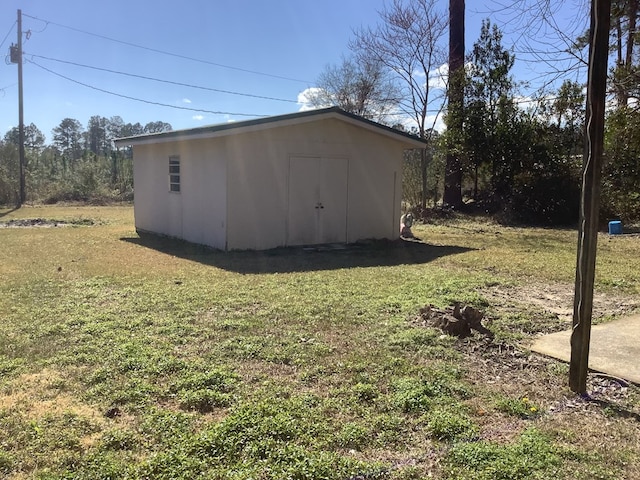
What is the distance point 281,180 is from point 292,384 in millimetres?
7705

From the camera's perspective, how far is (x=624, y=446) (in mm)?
2967

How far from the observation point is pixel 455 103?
18.8 meters

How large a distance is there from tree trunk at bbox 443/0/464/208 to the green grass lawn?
39.4 feet

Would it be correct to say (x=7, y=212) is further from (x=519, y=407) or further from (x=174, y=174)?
(x=519, y=407)

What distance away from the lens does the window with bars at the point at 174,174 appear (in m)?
12.6

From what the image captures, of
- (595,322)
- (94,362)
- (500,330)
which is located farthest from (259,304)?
(595,322)

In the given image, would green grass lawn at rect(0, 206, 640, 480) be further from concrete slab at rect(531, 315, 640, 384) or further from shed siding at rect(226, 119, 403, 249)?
shed siding at rect(226, 119, 403, 249)

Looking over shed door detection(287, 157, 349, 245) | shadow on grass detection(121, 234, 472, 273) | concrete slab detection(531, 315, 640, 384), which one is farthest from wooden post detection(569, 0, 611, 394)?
shed door detection(287, 157, 349, 245)

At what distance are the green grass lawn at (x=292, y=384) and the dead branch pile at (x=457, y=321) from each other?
→ 16cm

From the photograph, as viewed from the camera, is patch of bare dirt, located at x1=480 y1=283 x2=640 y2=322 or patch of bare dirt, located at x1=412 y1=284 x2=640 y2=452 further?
patch of bare dirt, located at x1=480 y1=283 x2=640 y2=322

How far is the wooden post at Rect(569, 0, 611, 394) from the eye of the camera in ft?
11.0

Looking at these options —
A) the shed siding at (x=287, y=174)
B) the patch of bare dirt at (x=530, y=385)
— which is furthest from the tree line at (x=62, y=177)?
the patch of bare dirt at (x=530, y=385)

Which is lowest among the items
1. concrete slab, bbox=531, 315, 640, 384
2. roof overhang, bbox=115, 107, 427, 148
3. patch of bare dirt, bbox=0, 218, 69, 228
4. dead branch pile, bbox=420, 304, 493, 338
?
concrete slab, bbox=531, 315, 640, 384

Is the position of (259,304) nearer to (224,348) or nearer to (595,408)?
(224,348)
